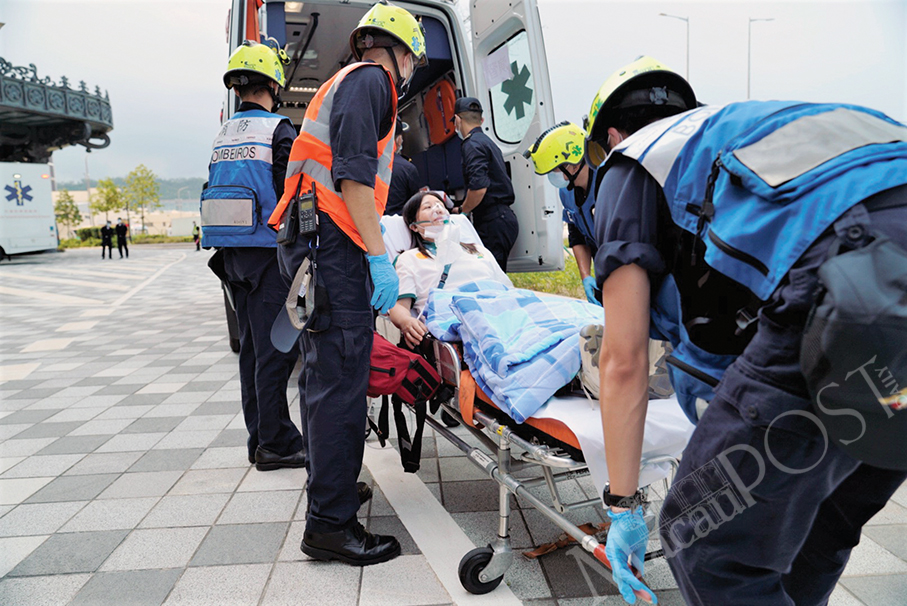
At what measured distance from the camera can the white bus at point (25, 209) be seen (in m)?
21.8

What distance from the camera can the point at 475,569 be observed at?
2021mm

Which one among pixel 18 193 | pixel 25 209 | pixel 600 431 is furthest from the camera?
pixel 25 209

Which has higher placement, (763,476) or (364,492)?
(763,476)

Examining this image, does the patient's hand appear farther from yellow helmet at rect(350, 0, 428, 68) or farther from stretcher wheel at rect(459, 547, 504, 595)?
yellow helmet at rect(350, 0, 428, 68)

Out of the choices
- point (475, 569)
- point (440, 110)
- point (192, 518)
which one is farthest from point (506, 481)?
point (440, 110)

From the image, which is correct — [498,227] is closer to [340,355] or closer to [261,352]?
[261,352]

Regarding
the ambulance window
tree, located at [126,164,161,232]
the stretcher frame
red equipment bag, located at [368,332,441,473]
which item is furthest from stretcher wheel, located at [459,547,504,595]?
tree, located at [126,164,161,232]

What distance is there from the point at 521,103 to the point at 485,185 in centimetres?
76

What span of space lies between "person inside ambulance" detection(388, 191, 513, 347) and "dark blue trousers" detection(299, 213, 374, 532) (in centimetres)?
99

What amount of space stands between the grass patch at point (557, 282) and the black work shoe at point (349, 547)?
5691 mm

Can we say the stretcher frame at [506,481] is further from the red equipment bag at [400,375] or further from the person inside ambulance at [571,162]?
the person inside ambulance at [571,162]

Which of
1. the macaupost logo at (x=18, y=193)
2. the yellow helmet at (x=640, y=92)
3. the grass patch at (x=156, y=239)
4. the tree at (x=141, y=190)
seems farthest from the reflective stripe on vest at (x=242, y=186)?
the tree at (x=141, y=190)

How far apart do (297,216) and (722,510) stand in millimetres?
1862

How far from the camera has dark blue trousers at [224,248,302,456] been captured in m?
3.12
